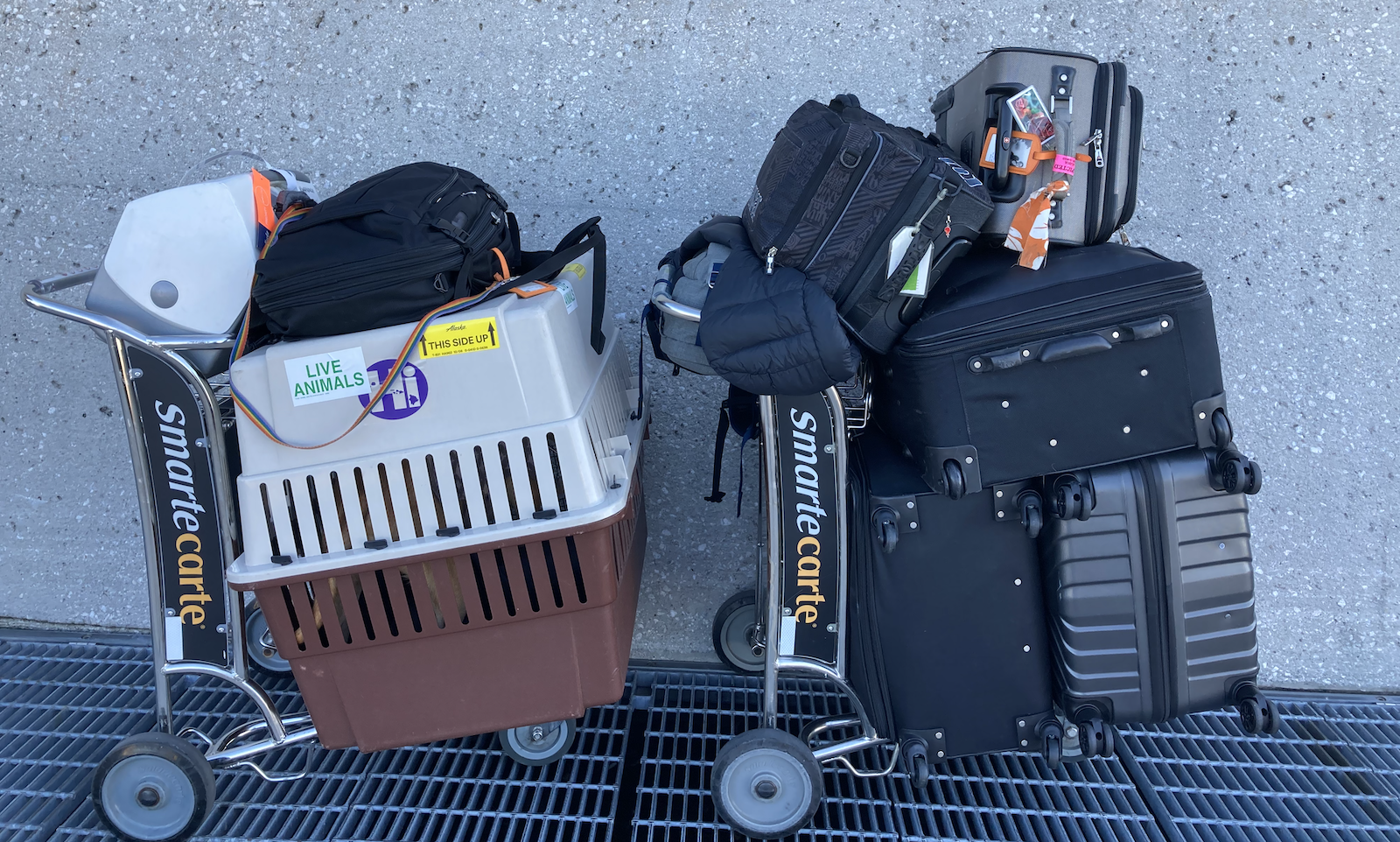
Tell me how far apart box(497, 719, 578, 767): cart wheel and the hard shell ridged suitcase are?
1.21 metres

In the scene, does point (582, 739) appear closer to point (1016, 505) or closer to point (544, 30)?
point (1016, 505)

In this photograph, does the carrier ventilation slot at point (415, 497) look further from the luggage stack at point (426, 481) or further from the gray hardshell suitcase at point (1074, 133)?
the gray hardshell suitcase at point (1074, 133)

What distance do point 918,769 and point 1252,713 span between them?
683mm

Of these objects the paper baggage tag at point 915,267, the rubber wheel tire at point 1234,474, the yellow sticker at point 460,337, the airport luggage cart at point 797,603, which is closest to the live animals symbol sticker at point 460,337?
the yellow sticker at point 460,337

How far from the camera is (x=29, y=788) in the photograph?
6.27 feet

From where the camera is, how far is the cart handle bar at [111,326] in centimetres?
141

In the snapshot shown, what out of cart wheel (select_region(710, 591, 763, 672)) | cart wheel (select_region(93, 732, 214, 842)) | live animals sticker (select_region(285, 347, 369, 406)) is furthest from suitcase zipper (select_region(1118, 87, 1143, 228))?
cart wheel (select_region(93, 732, 214, 842))

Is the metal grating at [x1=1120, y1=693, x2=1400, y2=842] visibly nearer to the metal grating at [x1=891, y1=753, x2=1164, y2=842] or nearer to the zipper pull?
the metal grating at [x1=891, y1=753, x2=1164, y2=842]

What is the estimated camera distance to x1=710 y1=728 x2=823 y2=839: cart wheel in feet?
5.45

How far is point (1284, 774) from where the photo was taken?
2025mm

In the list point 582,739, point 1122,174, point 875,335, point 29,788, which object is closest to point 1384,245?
point 1122,174

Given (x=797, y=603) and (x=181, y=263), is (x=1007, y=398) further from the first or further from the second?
(x=181, y=263)

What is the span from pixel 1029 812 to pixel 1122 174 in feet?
4.98

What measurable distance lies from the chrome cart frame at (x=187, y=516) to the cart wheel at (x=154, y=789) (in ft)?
0.18
